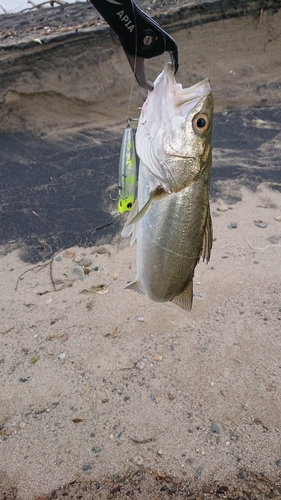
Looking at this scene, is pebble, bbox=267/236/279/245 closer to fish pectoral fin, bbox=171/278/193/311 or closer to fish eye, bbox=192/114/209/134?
fish pectoral fin, bbox=171/278/193/311

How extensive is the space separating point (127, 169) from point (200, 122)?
0.72 metres

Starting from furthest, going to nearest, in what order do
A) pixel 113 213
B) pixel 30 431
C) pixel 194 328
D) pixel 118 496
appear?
pixel 113 213
pixel 194 328
pixel 30 431
pixel 118 496

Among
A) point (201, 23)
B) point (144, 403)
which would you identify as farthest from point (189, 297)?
point (201, 23)

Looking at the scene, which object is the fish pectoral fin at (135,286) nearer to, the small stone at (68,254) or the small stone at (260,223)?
the small stone at (68,254)

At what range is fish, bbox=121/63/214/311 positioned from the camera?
6.10ft

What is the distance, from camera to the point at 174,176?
Result: 1.92 m

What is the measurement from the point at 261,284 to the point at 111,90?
4.88m

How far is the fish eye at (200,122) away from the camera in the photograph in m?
1.84

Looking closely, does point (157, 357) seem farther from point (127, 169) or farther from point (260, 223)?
point (260, 223)

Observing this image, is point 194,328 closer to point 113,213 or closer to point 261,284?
point 261,284

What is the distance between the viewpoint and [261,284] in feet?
14.0

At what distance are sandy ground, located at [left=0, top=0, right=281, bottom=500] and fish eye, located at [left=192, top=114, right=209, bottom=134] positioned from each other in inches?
87.1

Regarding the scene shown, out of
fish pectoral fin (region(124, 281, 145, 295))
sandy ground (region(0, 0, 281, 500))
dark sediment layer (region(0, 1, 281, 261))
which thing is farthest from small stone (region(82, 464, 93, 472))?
dark sediment layer (region(0, 1, 281, 261))

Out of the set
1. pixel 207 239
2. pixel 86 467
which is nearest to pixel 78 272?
pixel 86 467
